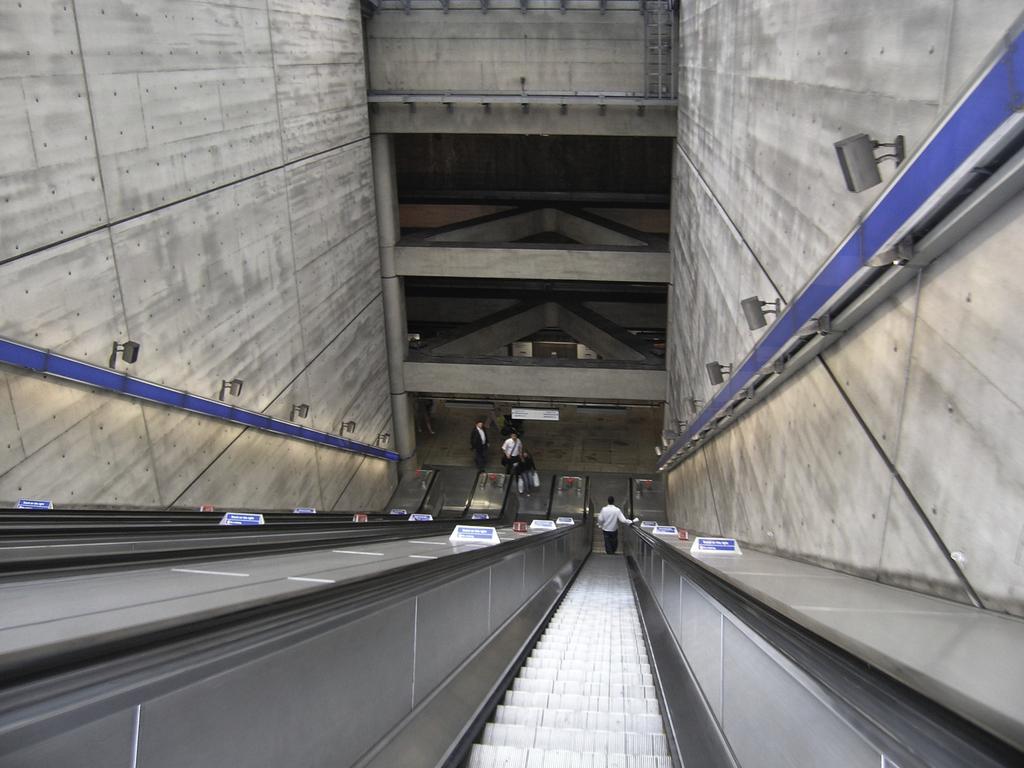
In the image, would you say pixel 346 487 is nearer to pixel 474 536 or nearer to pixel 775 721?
pixel 474 536

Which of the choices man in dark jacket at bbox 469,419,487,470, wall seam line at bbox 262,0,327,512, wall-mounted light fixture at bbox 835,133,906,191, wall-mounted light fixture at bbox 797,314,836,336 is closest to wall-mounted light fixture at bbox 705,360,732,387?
wall-mounted light fixture at bbox 797,314,836,336

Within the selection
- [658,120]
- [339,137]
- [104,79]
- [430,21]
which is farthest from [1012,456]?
[430,21]

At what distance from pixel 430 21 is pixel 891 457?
13270 millimetres

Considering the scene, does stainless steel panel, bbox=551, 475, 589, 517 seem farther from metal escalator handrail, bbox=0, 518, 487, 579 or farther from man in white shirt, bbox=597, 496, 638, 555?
metal escalator handrail, bbox=0, 518, 487, 579

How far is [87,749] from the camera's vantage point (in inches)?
44.4

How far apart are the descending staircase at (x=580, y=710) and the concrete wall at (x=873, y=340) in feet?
3.70

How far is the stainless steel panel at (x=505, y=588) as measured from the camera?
13.2 ft

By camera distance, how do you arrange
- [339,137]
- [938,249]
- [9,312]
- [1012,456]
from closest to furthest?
[1012,456]
[938,249]
[9,312]
[339,137]

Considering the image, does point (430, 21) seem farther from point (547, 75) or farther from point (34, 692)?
point (34, 692)

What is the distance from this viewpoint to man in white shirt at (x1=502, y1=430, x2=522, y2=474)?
15688 mm

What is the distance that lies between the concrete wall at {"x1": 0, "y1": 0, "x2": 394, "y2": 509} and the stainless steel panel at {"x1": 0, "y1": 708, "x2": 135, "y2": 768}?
4260mm

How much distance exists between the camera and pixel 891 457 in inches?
Result: 114

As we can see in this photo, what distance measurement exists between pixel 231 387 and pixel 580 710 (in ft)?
18.7

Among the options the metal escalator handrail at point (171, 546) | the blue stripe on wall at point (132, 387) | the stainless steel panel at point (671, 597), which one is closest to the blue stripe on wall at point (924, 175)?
the stainless steel panel at point (671, 597)
